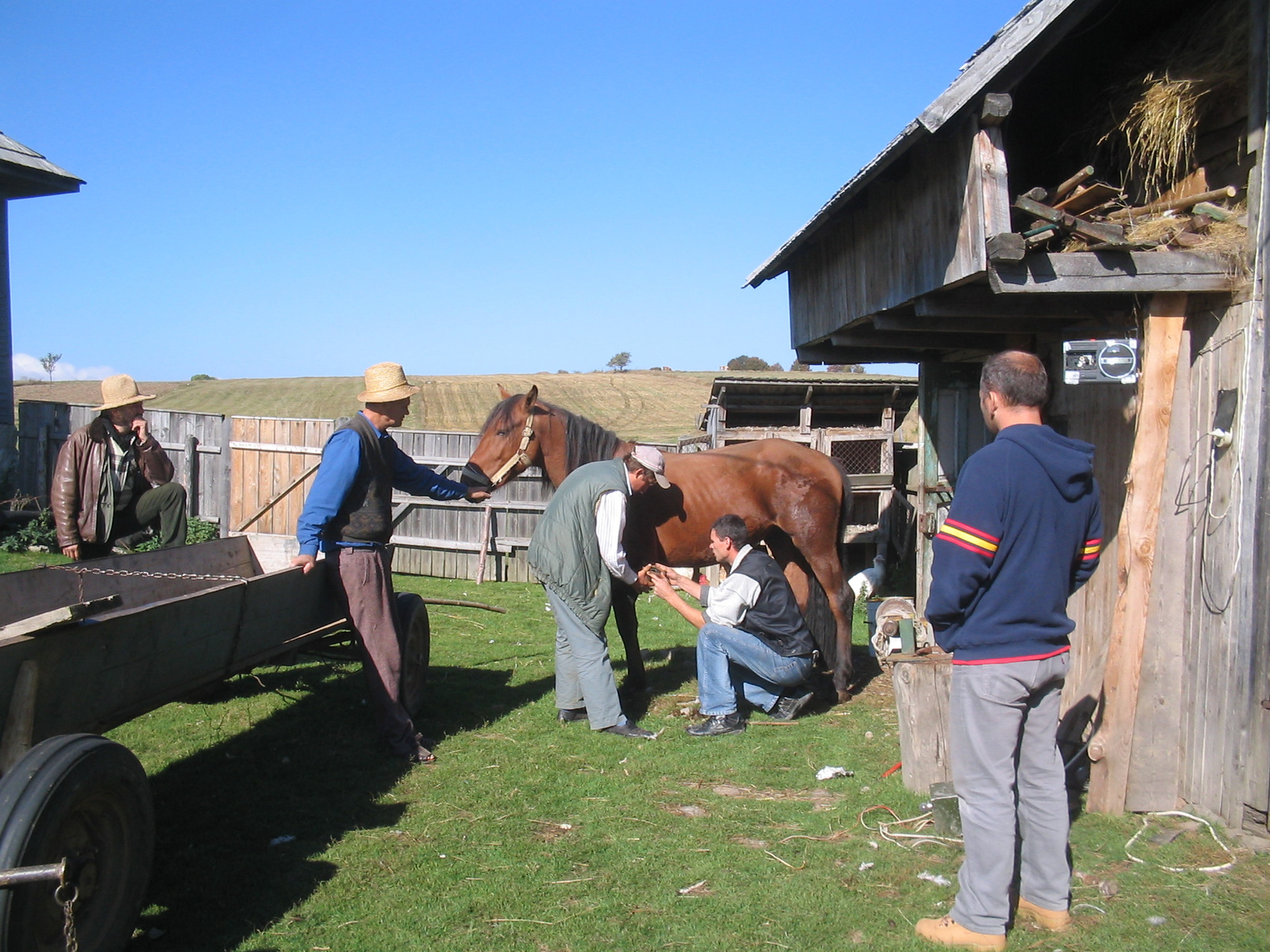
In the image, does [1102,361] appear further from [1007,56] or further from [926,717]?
→ [926,717]

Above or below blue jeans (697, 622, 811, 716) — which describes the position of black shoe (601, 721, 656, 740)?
below

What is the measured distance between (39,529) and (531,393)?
936cm

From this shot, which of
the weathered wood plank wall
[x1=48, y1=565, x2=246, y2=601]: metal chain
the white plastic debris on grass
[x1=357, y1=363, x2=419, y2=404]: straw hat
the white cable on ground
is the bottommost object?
the white plastic debris on grass

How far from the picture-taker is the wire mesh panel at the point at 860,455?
13.2 meters

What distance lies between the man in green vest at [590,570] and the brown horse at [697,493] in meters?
0.74

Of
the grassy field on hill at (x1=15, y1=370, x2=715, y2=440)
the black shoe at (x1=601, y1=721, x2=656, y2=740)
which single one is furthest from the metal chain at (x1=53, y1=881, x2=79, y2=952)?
the grassy field on hill at (x1=15, y1=370, x2=715, y2=440)

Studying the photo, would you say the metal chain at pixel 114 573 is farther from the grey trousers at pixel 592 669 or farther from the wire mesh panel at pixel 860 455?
the wire mesh panel at pixel 860 455

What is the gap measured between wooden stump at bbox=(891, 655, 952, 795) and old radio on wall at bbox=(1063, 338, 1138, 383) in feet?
5.29

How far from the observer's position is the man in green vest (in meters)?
5.72

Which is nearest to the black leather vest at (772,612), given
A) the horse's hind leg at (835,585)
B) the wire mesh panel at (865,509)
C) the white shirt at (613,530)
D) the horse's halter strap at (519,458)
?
the white shirt at (613,530)

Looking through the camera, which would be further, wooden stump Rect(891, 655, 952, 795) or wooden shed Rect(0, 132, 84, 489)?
wooden shed Rect(0, 132, 84, 489)

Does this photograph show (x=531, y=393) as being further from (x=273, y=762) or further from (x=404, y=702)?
(x=273, y=762)

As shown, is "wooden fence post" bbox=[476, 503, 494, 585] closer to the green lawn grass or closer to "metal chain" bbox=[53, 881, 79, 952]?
the green lawn grass

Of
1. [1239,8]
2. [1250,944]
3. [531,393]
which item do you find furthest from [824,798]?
[1239,8]
